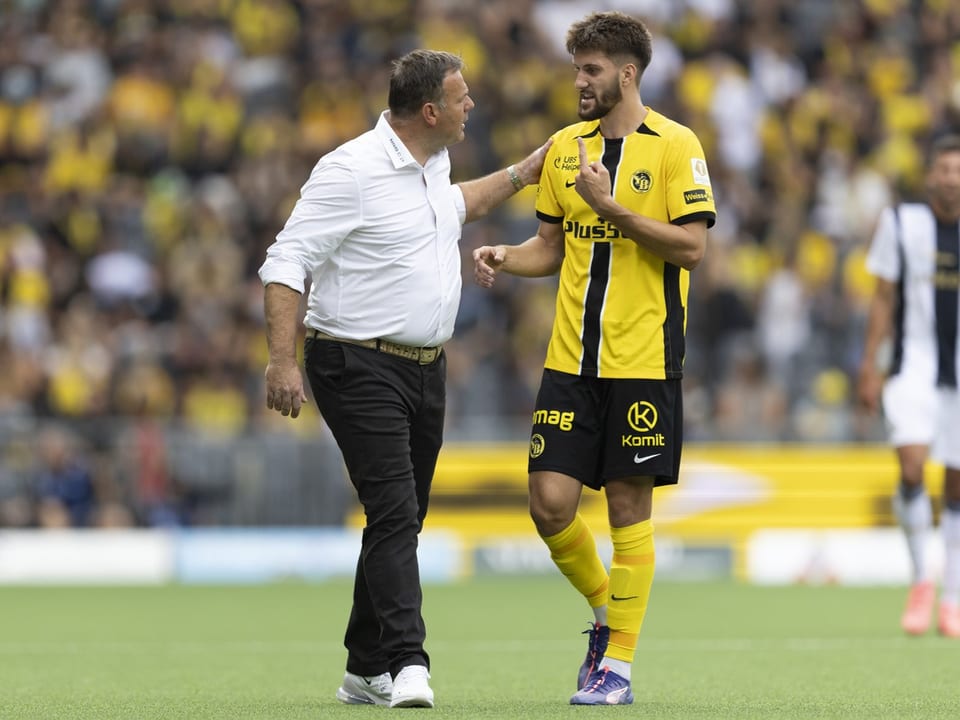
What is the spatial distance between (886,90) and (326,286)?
1554 cm

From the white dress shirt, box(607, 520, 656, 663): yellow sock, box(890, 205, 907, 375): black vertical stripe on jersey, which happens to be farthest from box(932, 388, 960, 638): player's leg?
the white dress shirt

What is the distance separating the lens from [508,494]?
16938 mm

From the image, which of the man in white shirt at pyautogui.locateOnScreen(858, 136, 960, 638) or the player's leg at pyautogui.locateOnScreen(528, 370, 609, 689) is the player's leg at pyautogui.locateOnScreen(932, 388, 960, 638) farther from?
the player's leg at pyautogui.locateOnScreen(528, 370, 609, 689)

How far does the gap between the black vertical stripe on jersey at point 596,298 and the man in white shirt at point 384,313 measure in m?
0.53

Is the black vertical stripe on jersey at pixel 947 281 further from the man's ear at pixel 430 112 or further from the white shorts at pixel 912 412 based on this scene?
the man's ear at pixel 430 112

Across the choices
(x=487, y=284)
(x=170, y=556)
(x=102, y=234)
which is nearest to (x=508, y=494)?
(x=170, y=556)

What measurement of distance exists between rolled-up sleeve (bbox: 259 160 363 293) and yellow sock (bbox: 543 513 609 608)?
4.69 feet

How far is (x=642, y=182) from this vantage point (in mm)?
7309

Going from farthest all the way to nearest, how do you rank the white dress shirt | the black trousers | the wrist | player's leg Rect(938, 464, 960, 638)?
player's leg Rect(938, 464, 960, 638), the wrist, the white dress shirt, the black trousers

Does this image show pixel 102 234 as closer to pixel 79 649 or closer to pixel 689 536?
pixel 689 536

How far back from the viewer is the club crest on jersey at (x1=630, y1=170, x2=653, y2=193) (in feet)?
24.0

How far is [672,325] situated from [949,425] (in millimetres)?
3746

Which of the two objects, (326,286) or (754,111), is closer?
(326,286)

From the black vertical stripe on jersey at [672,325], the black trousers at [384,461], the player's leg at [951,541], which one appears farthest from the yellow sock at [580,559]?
the player's leg at [951,541]
